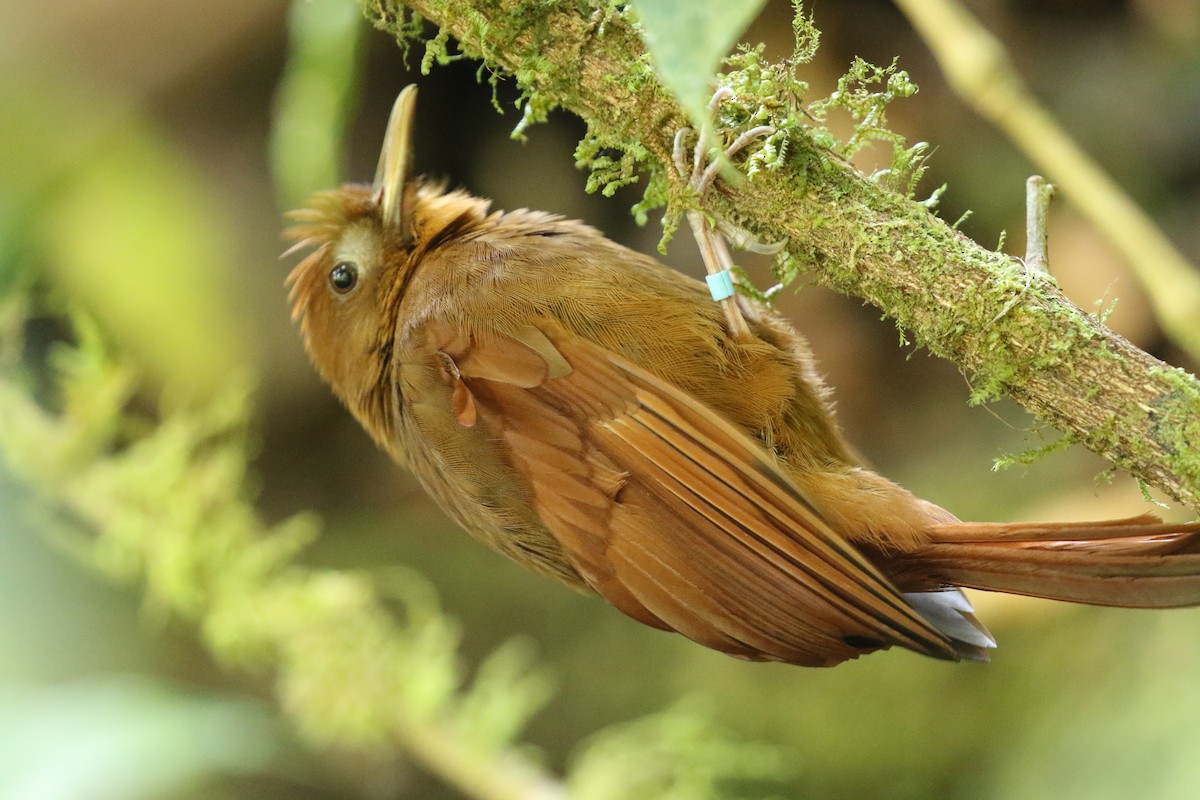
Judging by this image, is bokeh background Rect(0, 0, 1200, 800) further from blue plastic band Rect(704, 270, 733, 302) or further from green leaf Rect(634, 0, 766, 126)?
green leaf Rect(634, 0, 766, 126)

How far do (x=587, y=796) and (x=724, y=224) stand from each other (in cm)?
179

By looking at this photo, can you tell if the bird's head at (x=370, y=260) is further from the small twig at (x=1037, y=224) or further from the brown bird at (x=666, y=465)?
the small twig at (x=1037, y=224)

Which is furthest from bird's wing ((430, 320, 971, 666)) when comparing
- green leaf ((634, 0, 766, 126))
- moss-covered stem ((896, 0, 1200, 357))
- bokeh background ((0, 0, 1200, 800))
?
bokeh background ((0, 0, 1200, 800))

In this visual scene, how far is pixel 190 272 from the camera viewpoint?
137 inches

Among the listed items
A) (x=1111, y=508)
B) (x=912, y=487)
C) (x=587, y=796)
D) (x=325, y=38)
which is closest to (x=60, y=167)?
(x=325, y=38)

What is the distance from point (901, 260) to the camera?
4.21ft

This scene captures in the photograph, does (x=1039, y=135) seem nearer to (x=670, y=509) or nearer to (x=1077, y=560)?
(x=1077, y=560)

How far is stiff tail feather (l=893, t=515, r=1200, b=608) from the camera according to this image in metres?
1.22

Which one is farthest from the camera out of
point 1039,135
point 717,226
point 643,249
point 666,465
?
point 643,249

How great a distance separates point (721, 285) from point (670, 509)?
1.25ft

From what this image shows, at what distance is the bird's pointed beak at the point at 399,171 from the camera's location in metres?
1.90

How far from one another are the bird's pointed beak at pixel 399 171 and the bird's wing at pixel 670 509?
352mm

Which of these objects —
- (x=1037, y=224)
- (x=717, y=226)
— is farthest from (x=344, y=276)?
(x=1037, y=224)

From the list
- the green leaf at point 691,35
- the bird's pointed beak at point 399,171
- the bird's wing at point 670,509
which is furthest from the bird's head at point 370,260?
the green leaf at point 691,35
